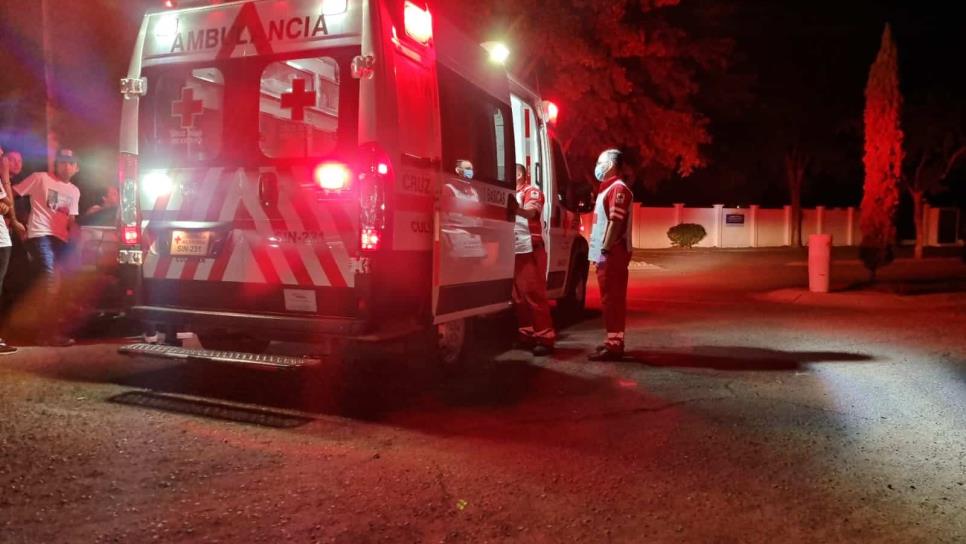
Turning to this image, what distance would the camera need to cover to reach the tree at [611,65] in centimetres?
1923

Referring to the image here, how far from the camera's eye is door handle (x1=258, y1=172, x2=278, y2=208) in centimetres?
578

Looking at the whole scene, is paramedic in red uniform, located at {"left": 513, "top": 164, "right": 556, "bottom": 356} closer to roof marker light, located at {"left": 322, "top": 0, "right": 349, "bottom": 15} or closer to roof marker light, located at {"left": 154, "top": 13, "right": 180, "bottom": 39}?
roof marker light, located at {"left": 322, "top": 0, "right": 349, "bottom": 15}

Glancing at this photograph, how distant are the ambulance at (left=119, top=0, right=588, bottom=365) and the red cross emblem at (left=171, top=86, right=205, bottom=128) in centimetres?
2

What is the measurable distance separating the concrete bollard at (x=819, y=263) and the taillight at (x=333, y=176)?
38.1 feet

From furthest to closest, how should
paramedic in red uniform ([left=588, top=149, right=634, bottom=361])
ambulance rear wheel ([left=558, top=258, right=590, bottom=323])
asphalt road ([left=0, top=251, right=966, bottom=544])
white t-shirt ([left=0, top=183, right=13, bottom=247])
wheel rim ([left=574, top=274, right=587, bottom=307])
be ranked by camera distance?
wheel rim ([left=574, top=274, right=587, bottom=307]) < ambulance rear wheel ([left=558, top=258, right=590, bottom=323]) < paramedic in red uniform ([left=588, top=149, right=634, bottom=361]) < white t-shirt ([left=0, top=183, right=13, bottom=247]) < asphalt road ([left=0, top=251, right=966, bottom=544])

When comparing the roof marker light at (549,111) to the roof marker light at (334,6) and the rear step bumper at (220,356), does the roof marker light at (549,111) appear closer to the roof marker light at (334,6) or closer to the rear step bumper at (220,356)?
the roof marker light at (334,6)

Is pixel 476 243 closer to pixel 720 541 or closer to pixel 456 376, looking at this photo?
pixel 456 376

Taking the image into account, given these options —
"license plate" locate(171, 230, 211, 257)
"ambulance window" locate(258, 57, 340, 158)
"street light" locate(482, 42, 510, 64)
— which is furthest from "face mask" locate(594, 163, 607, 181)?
"license plate" locate(171, 230, 211, 257)

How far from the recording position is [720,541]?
3.85m

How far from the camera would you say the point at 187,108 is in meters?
6.25

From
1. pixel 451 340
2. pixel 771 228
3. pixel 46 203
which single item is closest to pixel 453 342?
pixel 451 340

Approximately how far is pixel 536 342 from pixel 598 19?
13598mm

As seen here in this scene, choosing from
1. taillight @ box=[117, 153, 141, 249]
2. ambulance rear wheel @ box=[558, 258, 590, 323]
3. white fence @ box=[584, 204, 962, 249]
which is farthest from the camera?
white fence @ box=[584, 204, 962, 249]

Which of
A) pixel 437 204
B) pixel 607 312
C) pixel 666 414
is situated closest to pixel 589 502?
pixel 666 414
